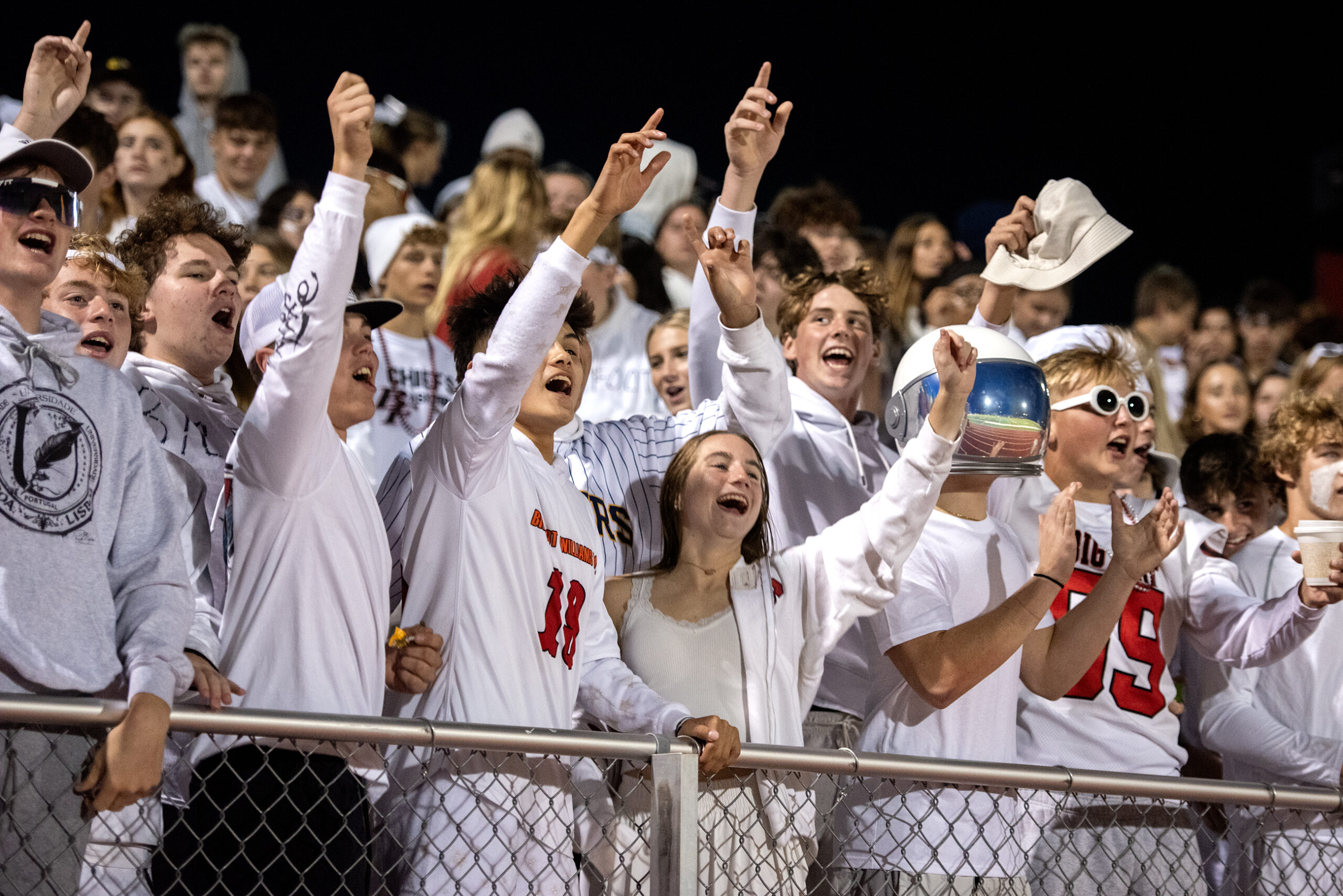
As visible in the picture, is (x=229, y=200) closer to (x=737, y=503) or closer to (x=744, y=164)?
(x=744, y=164)

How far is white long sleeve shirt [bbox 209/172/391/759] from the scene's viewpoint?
257 centimetres

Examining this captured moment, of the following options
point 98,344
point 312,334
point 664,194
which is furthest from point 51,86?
point 664,194

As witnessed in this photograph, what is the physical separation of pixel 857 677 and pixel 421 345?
2255mm

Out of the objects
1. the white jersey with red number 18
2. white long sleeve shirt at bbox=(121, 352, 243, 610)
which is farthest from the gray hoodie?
the white jersey with red number 18

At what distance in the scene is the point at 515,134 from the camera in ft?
26.3

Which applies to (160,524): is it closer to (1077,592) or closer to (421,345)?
(1077,592)

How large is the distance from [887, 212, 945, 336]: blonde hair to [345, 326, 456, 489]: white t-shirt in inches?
94.6

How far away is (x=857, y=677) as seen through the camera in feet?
12.0

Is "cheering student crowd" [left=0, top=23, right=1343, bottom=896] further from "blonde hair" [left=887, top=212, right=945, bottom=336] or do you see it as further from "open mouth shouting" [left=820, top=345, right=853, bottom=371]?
"blonde hair" [left=887, top=212, right=945, bottom=336]

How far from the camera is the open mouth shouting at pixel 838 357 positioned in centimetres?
414

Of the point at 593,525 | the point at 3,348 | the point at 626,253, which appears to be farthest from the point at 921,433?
the point at 626,253

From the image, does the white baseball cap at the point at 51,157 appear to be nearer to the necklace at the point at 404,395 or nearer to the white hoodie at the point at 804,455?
the white hoodie at the point at 804,455

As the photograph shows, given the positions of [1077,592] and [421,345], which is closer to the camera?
[1077,592]

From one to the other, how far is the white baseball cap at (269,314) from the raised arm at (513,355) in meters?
0.45
